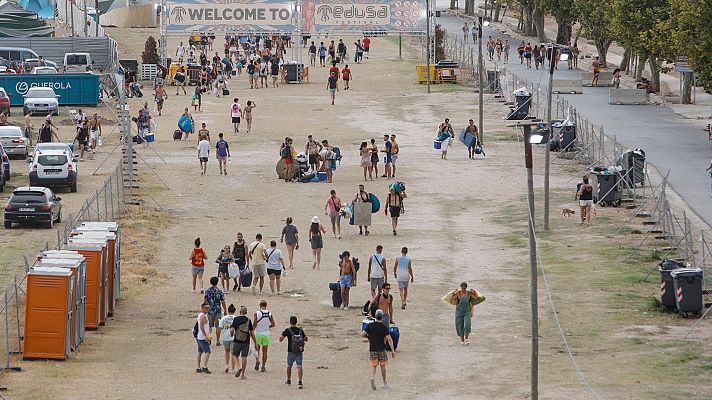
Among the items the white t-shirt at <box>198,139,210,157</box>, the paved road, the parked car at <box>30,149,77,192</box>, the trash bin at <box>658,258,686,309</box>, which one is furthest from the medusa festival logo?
the trash bin at <box>658,258,686,309</box>

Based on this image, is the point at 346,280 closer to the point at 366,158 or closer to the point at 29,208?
the point at 29,208

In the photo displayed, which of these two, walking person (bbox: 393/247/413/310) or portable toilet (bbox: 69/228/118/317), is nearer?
portable toilet (bbox: 69/228/118/317)

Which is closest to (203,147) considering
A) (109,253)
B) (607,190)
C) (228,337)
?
(607,190)

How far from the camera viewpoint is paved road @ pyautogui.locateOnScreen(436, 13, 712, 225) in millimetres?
46969

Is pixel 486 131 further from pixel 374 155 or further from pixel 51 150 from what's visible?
pixel 51 150

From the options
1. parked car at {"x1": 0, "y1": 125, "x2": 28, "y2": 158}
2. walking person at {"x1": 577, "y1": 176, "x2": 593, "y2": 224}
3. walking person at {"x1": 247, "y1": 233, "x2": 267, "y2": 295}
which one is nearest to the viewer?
walking person at {"x1": 247, "y1": 233, "x2": 267, "y2": 295}

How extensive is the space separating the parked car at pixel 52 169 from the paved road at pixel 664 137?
737 inches

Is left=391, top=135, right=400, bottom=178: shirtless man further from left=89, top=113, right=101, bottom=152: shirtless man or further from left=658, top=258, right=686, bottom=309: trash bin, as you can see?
left=658, top=258, right=686, bottom=309: trash bin

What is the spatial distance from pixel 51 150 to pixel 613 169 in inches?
673

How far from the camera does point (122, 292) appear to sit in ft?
109

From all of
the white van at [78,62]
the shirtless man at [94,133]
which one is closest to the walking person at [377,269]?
the shirtless man at [94,133]

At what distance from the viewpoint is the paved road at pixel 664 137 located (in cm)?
4697

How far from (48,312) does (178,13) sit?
2392 inches

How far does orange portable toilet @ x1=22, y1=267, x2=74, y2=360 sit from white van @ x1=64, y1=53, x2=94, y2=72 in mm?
52728
